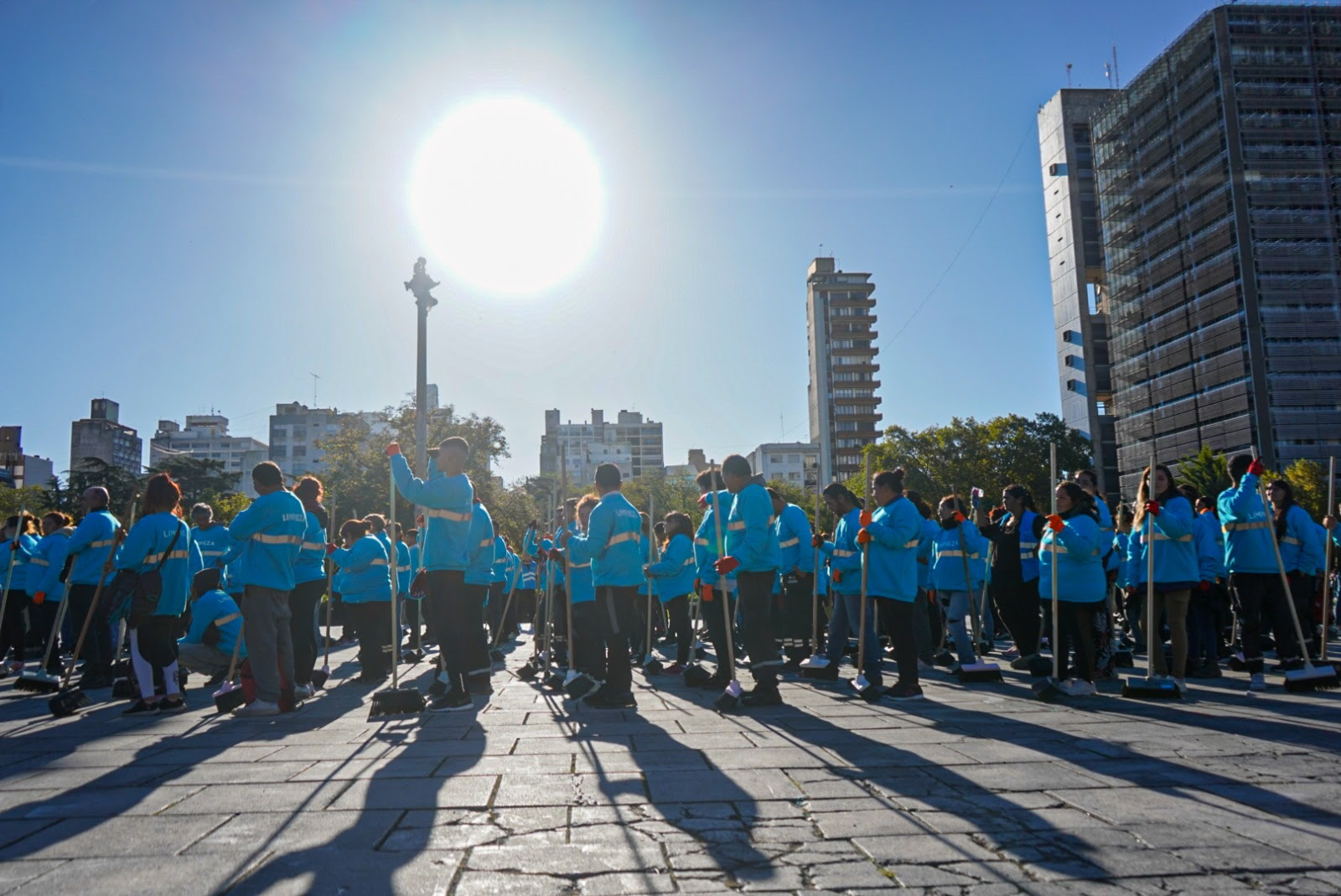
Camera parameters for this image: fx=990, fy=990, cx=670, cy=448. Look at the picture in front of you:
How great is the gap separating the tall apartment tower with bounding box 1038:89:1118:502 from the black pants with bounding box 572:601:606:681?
247ft

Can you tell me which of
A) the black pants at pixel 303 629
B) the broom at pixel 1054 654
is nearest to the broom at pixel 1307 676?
the broom at pixel 1054 654

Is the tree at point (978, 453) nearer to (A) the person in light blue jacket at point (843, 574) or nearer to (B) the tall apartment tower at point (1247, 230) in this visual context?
(B) the tall apartment tower at point (1247, 230)

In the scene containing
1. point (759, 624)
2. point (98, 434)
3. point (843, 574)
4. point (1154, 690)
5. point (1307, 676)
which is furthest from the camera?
point (98, 434)

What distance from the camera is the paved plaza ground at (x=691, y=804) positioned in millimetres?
3289

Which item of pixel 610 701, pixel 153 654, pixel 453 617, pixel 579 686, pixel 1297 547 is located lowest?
pixel 610 701

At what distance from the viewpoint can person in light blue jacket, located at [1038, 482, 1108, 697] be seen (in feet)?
25.4

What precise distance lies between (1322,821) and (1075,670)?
164 inches

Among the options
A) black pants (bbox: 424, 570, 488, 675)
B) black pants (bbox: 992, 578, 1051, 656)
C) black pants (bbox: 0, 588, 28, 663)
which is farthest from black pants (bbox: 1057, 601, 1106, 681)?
black pants (bbox: 0, 588, 28, 663)

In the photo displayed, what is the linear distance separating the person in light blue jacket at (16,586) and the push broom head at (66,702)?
3274 millimetres

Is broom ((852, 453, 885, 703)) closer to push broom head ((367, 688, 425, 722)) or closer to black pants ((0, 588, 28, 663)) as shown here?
push broom head ((367, 688, 425, 722))

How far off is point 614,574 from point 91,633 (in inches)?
213

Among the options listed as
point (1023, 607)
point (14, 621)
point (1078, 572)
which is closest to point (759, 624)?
point (1078, 572)

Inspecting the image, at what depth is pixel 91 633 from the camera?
9641 millimetres

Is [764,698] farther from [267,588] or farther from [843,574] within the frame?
[267,588]
